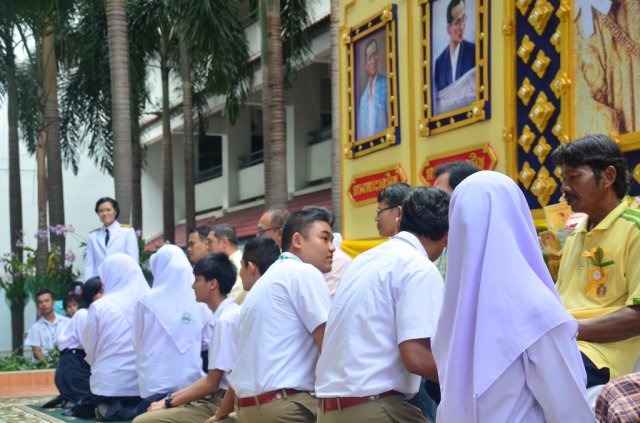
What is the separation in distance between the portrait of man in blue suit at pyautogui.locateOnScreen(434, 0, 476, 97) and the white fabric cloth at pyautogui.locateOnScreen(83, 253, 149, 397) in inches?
147

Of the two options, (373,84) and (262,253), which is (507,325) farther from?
(373,84)

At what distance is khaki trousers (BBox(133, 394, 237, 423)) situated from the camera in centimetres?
644

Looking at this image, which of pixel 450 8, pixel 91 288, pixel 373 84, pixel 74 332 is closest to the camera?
pixel 450 8

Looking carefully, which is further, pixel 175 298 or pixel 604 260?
pixel 175 298

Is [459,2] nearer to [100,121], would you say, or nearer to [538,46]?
[538,46]

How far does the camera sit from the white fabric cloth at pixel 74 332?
10.6 m

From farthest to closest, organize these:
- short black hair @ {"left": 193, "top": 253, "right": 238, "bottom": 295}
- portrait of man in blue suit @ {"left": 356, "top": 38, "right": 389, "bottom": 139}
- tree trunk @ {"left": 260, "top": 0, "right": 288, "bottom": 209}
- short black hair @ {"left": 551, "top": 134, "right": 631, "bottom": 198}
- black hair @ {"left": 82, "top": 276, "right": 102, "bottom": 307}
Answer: tree trunk @ {"left": 260, "top": 0, "right": 288, "bottom": 209} → portrait of man in blue suit @ {"left": 356, "top": 38, "right": 389, "bottom": 139} → black hair @ {"left": 82, "top": 276, "right": 102, "bottom": 307} → short black hair @ {"left": 193, "top": 253, "right": 238, "bottom": 295} → short black hair @ {"left": 551, "top": 134, "right": 631, "bottom": 198}

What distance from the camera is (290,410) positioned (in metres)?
4.89

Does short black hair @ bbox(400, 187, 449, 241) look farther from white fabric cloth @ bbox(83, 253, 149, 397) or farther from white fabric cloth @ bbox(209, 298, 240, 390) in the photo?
white fabric cloth @ bbox(83, 253, 149, 397)

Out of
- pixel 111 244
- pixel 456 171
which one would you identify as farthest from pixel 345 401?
pixel 111 244

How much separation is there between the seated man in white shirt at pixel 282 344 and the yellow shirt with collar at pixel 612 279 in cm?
142

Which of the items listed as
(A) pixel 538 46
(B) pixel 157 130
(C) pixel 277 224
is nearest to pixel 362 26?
(A) pixel 538 46

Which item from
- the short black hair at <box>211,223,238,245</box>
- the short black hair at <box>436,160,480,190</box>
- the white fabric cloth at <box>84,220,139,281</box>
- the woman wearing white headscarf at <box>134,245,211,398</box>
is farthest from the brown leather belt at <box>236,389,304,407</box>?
the white fabric cloth at <box>84,220,139,281</box>

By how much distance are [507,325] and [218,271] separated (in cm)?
398
